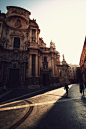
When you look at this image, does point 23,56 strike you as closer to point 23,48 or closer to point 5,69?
point 23,48

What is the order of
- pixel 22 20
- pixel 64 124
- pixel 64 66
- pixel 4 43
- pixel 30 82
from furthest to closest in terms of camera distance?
pixel 64 66, pixel 22 20, pixel 4 43, pixel 30 82, pixel 64 124

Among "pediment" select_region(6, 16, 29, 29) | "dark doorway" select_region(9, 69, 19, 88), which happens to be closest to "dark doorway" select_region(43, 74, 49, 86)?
"dark doorway" select_region(9, 69, 19, 88)

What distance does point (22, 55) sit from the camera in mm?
21641

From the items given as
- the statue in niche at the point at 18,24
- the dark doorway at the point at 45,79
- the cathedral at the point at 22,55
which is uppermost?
the statue in niche at the point at 18,24

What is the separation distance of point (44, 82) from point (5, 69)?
11811 millimetres

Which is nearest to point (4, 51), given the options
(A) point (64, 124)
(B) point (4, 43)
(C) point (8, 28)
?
(B) point (4, 43)

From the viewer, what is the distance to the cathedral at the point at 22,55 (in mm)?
19078

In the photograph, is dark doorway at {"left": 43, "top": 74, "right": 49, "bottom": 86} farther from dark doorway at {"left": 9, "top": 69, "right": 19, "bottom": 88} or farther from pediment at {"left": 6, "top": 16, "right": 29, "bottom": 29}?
pediment at {"left": 6, "top": 16, "right": 29, "bottom": 29}

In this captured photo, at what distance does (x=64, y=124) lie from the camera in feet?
9.00

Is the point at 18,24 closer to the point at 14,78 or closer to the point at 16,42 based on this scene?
the point at 16,42

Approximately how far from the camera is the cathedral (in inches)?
751

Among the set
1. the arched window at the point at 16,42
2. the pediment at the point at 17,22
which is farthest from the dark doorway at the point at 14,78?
the pediment at the point at 17,22

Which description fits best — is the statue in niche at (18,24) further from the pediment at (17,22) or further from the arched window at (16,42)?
the arched window at (16,42)

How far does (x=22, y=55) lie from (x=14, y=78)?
716cm
